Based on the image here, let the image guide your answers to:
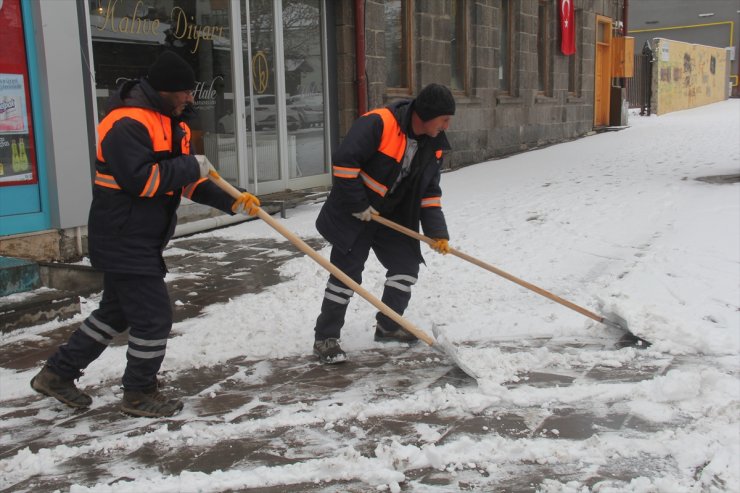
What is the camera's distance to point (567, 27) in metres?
17.2

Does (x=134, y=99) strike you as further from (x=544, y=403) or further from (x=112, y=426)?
(x=544, y=403)

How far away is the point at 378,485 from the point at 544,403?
3.73 ft

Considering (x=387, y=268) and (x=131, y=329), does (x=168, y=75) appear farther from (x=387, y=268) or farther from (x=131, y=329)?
(x=387, y=268)

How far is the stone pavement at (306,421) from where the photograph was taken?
3016mm

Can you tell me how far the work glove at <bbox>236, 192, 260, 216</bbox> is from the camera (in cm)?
384

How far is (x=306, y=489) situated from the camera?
2.91 meters

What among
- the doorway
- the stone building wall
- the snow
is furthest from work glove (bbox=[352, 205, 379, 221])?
the doorway

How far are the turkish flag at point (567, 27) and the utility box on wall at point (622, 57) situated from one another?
10.6 feet

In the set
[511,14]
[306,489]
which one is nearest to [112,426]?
[306,489]

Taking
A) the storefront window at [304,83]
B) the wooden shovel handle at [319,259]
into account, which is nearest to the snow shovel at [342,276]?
the wooden shovel handle at [319,259]

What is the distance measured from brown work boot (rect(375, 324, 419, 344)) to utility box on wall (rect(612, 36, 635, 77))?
17.9 metres

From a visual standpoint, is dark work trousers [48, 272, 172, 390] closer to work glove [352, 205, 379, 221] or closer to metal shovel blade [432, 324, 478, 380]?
work glove [352, 205, 379, 221]

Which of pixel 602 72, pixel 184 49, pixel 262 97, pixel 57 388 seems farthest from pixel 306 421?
pixel 602 72

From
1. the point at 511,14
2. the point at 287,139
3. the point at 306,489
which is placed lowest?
the point at 306,489
